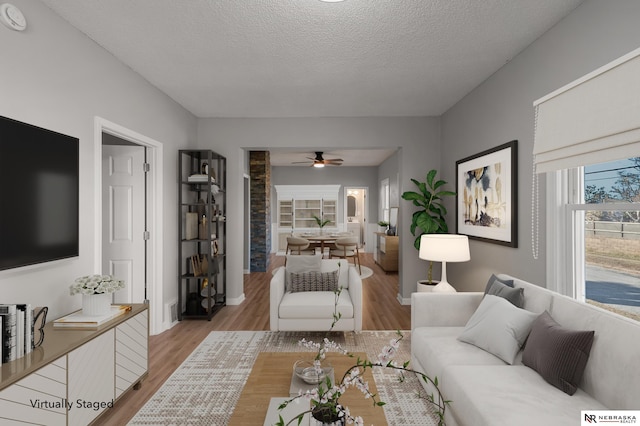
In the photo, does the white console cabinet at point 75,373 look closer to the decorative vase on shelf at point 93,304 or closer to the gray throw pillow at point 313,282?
the decorative vase on shelf at point 93,304

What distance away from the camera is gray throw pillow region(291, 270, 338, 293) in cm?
391

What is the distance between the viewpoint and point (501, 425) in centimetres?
148

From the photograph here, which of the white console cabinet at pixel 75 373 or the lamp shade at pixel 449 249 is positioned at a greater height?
the lamp shade at pixel 449 249

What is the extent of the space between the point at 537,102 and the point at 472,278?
2.10 metres

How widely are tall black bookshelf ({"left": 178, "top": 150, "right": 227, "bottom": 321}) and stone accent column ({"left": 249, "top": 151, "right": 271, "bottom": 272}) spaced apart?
2705mm

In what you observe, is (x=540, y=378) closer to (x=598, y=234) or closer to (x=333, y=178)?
(x=598, y=234)

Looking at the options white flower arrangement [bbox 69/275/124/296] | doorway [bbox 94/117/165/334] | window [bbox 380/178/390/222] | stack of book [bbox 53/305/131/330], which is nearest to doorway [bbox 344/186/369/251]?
window [bbox 380/178/390/222]

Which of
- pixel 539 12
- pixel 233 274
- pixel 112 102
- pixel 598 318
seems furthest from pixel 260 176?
pixel 598 318

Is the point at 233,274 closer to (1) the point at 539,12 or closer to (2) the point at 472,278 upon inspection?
(2) the point at 472,278

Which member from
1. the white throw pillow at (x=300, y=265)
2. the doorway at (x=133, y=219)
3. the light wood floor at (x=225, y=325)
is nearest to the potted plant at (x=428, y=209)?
the light wood floor at (x=225, y=325)

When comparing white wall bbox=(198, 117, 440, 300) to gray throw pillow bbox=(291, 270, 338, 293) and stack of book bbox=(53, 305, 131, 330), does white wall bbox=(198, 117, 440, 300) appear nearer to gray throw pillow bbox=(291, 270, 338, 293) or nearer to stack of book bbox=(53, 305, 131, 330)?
gray throw pillow bbox=(291, 270, 338, 293)

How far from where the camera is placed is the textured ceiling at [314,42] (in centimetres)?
238

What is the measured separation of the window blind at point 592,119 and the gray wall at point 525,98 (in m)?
0.14

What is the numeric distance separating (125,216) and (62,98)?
5.26ft
